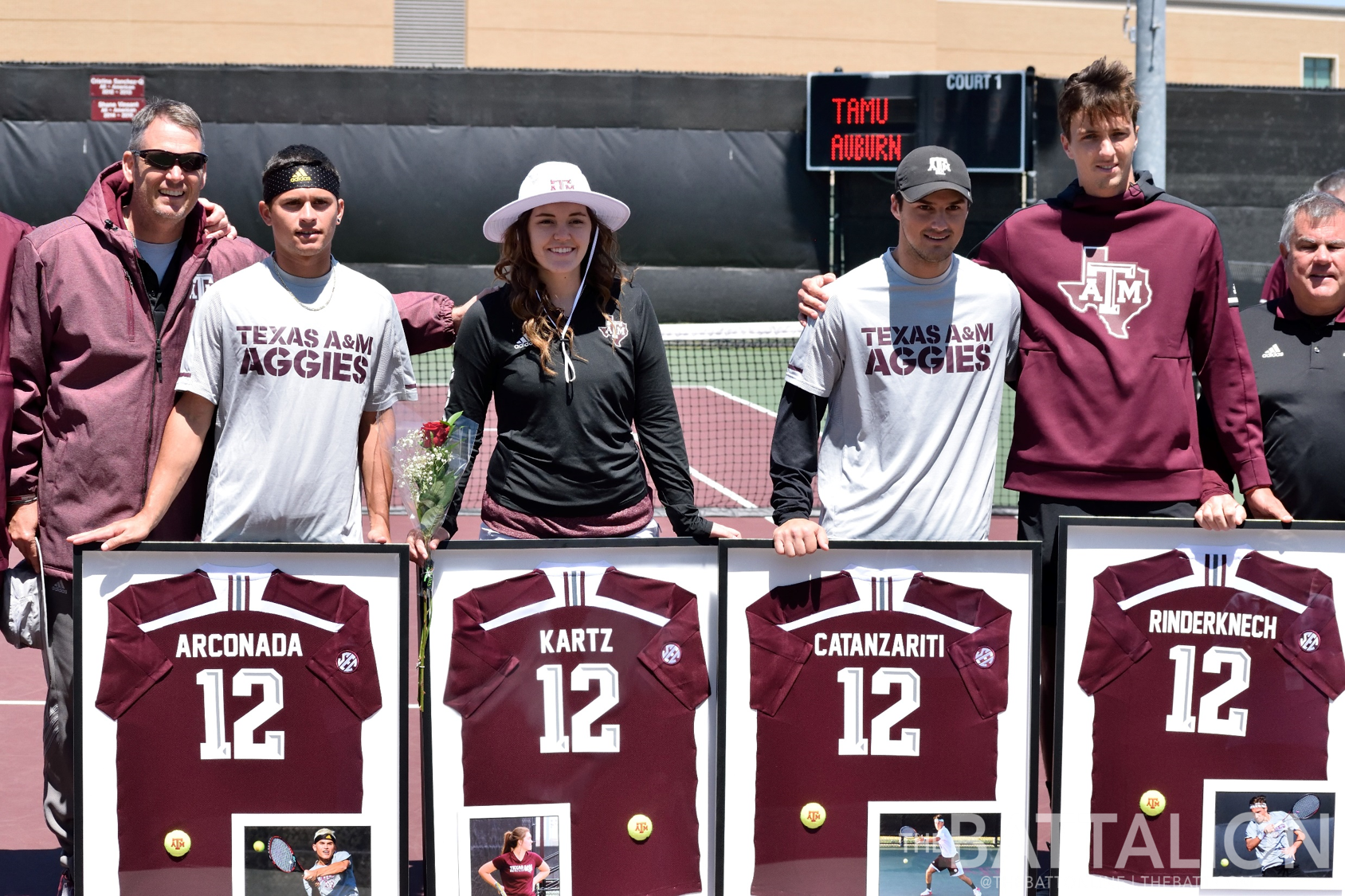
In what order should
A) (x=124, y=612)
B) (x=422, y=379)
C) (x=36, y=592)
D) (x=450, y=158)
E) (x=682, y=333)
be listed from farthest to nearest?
1. (x=450, y=158)
2. (x=422, y=379)
3. (x=682, y=333)
4. (x=36, y=592)
5. (x=124, y=612)

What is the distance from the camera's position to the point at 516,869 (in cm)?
358

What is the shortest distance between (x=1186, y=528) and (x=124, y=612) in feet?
9.48

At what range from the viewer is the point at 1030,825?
3.72 m

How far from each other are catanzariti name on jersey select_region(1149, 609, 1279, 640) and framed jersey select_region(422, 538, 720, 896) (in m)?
1.25

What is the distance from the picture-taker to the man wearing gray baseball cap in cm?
371

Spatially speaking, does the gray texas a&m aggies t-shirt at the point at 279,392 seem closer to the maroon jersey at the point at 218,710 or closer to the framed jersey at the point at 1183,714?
the maroon jersey at the point at 218,710

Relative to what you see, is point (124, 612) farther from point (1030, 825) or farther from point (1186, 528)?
point (1186, 528)

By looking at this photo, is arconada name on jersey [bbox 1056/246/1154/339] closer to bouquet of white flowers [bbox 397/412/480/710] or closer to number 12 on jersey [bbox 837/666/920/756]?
number 12 on jersey [bbox 837/666/920/756]

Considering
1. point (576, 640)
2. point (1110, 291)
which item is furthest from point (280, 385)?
point (1110, 291)

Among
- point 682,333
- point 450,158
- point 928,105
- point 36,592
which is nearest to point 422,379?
point 450,158

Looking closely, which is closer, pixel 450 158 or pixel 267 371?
pixel 267 371

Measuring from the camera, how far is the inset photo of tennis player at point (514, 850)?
3.57m

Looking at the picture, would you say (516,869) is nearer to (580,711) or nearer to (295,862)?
(580,711)

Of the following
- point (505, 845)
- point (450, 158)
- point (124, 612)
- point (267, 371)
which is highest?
point (450, 158)
